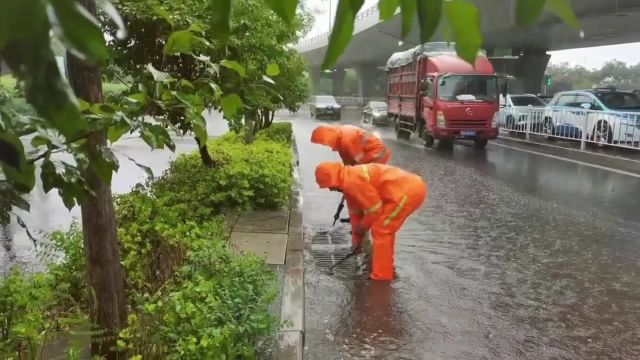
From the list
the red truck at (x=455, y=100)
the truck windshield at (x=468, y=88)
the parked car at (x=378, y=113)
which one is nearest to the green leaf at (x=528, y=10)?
the red truck at (x=455, y=100)

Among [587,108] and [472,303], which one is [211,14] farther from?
[587,108]

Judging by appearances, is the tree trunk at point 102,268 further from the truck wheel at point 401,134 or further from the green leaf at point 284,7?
the truck wheel at point 401,134

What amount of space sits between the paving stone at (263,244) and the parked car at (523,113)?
1455cm

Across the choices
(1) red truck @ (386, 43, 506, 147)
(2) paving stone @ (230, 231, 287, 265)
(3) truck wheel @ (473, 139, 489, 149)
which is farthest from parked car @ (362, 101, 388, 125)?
(2) paving stone @ (230, 231, 287, 265)

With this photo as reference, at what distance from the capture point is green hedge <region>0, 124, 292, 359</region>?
2.78 meters

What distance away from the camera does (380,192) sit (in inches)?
206

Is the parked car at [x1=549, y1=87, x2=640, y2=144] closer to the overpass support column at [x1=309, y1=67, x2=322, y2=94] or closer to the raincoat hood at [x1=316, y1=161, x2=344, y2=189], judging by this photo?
the overpass support column at [x1=309, y1=67, x2=322, y2=94]

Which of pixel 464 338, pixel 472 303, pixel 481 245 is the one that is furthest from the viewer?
pixel 481 245

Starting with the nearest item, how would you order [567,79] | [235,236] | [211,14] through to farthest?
1. [211,14]
2. [235,236]
3. [567,79]

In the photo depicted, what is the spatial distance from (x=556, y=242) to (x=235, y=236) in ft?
12.2

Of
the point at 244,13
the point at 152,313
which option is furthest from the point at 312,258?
the point at 152,313

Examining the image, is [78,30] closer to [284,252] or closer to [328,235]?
[284,252]

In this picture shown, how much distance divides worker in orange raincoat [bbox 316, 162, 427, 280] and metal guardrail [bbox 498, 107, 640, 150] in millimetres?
11108

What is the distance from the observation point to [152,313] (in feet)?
9.41
